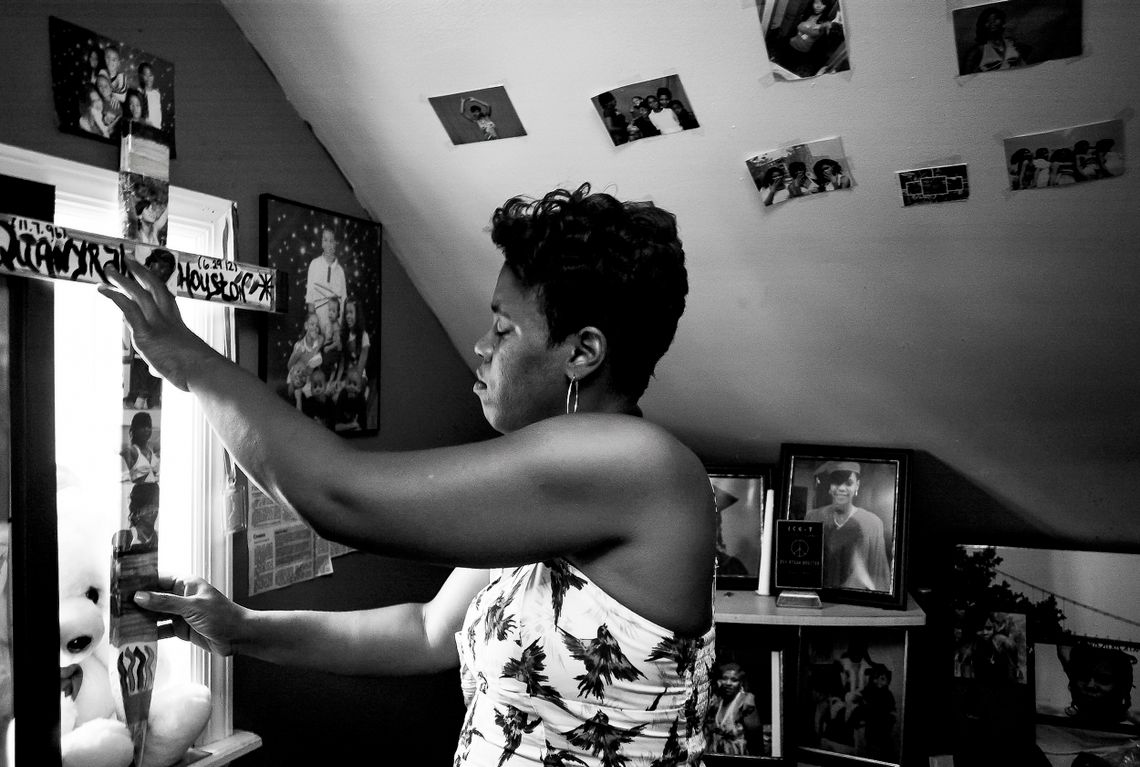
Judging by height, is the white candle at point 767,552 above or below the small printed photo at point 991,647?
above

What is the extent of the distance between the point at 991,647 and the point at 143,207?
2498 millimetres

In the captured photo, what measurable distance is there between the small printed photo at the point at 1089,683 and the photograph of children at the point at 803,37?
1.80 metres

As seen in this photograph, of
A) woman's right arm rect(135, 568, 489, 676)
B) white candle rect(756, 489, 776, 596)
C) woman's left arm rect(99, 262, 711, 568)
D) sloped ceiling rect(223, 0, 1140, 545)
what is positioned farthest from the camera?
white candle rect(756, 489, 776, 596)

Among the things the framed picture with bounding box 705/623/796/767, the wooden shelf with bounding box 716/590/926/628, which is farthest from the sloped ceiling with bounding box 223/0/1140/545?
the framed picture with bounding box 705/623/796/767

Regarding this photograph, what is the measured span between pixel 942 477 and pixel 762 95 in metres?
1.42

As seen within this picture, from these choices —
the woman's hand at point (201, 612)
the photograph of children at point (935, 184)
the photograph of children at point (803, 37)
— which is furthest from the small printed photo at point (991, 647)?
the woman's hand at point (201, 612)

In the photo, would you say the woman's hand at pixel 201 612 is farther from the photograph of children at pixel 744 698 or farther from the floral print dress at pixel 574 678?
the photograph of children at pixel 744 698

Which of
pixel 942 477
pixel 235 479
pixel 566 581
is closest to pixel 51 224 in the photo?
pixel 235 479

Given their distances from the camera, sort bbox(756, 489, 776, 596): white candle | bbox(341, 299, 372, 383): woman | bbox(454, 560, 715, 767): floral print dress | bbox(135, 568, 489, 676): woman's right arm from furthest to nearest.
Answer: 1. bbox(756, 489, 776, 596): white candle
2. bbox(341, 299, 372, 383): woman
3. bbox(135, 568, 489, 676): woman's right arm
4. bbox(454, 560, 715, 767): floral print dress

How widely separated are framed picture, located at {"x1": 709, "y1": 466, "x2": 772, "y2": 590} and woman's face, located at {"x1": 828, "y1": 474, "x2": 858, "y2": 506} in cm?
20

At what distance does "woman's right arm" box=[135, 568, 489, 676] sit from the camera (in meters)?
1.31

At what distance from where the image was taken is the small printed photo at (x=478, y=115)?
192 cm

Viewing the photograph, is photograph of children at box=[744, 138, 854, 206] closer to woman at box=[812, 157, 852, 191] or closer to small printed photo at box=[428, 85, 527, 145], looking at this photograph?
woman at box=[812, 157, 852, 191]

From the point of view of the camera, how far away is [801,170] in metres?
1.93
